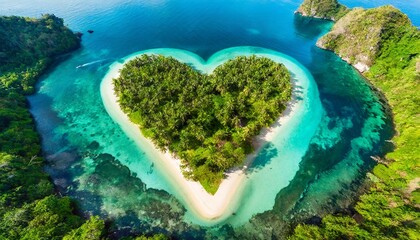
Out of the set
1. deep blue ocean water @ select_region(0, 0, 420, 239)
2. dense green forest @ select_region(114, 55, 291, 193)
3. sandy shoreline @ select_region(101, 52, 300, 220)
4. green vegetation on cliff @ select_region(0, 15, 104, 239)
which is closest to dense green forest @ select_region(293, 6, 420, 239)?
deep blue ocean water @ select_region(0, 0, 420, 239)

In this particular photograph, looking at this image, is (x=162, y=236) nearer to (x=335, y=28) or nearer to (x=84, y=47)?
(x=84, y=47)

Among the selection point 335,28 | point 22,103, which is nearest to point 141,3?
point 22,103

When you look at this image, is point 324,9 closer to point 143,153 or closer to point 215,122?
point 215,122

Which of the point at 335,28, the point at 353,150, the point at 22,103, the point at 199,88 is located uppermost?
the point at 335,28

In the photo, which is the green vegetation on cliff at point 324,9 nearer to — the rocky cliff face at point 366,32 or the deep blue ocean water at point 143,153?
the deep blue ocean water at point 143,153

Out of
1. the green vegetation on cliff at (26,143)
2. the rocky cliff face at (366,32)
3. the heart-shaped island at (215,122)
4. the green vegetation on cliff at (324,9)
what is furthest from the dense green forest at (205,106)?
the green vegetation on cliff at (324,9)

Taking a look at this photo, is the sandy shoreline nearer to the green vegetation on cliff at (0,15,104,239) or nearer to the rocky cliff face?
the green vegetation on cliff at (0,15,104,239)
